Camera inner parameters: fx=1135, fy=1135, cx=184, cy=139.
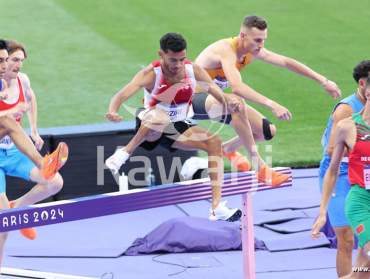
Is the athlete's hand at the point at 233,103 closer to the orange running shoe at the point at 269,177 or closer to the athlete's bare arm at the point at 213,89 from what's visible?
the athlete's bare arm at the point at 213,89

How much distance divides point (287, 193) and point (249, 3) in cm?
744

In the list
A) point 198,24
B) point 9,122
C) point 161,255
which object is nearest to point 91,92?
point 198,24

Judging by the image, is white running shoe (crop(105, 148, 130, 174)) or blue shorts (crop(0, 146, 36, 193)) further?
blue shorts (crop(0, 146, 36, 193))

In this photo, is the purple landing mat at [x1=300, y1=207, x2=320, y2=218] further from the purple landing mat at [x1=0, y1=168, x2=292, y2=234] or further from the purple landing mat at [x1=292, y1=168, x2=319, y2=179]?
the purple landing mat at [x1=0, y1=168, x2=292, y2=234]

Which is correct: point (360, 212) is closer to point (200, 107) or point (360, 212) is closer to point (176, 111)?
point (176, 111)

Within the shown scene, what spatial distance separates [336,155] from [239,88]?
1516 mm

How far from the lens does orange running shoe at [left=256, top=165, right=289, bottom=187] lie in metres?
10.9

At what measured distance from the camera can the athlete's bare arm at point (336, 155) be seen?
377 inches

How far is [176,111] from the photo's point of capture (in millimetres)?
10938

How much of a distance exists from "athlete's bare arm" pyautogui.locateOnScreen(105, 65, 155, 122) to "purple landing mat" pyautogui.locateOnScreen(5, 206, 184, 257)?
277cm

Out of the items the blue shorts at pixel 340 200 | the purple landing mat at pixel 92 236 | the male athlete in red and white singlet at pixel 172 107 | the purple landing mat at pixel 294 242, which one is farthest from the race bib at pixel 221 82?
the purple landing mat at pixel 92 236

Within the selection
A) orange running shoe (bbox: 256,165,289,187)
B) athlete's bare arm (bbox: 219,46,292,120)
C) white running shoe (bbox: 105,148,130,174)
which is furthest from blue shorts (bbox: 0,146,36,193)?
orange running shoe (bbox: 256,165,289,187)

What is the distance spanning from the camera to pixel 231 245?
1286 cm

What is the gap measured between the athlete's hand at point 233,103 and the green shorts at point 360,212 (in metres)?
1.59
